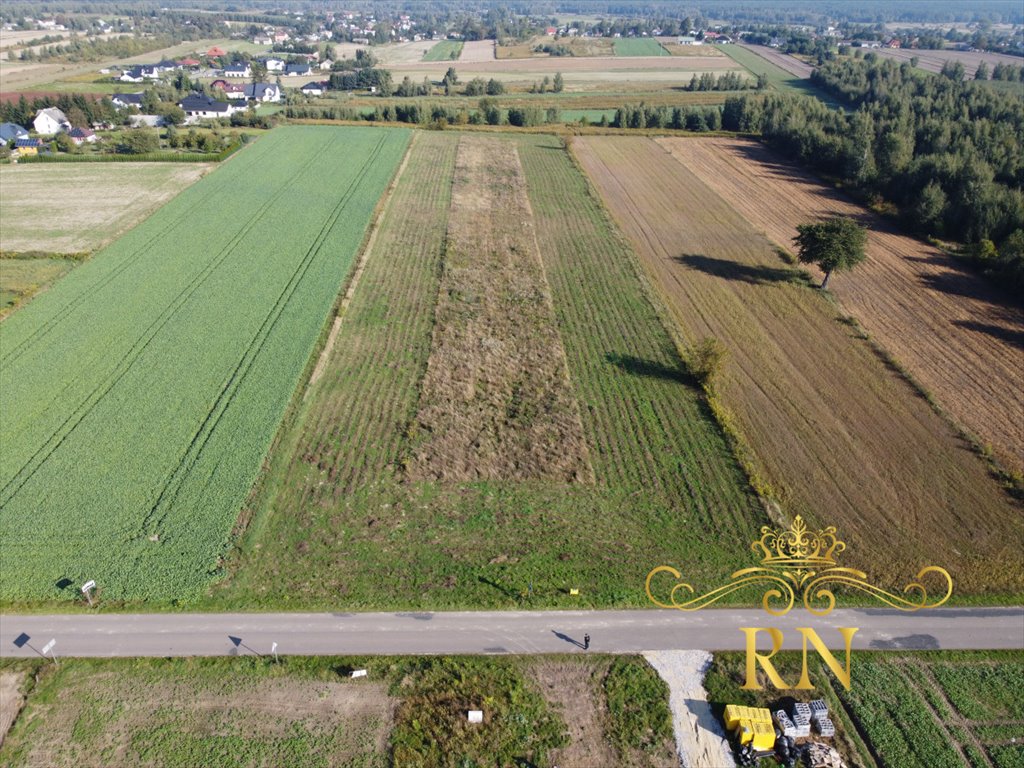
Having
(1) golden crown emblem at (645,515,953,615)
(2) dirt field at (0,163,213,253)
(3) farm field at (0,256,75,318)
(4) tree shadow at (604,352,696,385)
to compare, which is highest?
(4) tree shadow at (604,352,696,385)

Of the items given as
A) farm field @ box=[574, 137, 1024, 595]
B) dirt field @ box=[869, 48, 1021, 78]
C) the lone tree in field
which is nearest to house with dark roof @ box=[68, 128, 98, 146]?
farm field @ box=[574, 137, 1024, 595]

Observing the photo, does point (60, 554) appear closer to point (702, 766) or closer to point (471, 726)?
point (471, 726)

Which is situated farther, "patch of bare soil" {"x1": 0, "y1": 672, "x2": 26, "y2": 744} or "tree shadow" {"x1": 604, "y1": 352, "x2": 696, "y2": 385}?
"tree shadow" {"x1": 604, "y1": 352, "x2": 696, "y2": 385}

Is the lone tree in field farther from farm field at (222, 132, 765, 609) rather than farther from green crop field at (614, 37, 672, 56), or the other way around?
green crop field at (614, 37, 672, 56)

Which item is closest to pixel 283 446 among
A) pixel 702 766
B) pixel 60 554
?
pixel 60 554

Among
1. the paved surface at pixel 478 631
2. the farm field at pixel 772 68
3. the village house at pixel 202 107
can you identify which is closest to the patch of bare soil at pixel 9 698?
the paved surface at pixel 478 631

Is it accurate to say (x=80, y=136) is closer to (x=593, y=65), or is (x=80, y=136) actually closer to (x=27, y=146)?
(x=27, y=146)
